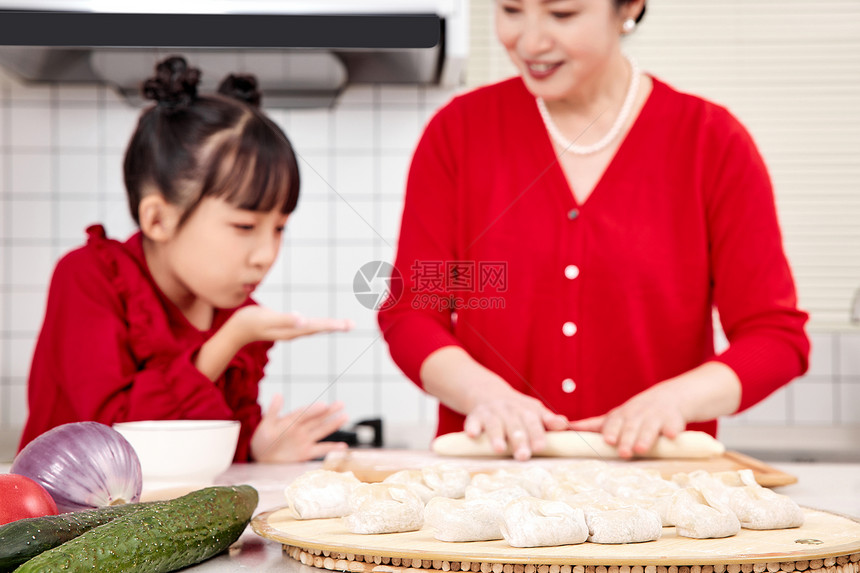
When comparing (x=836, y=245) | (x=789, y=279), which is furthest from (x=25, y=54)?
(x=836, y=245)

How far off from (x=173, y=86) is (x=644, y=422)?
806mm

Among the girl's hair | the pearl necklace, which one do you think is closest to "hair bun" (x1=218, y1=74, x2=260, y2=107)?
the girl's hair

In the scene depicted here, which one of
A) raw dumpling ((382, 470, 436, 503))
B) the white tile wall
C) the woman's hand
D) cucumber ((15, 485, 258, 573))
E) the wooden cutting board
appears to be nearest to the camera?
cucumber ((15, 485, 258, 573))

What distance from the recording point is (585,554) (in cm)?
52

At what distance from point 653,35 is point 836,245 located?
2.51 ft

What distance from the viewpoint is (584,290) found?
1.27 metres

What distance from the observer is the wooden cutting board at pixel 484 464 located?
922mm

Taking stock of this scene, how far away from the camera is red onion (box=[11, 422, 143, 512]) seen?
626mm

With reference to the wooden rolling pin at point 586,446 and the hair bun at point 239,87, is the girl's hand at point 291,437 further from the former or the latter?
the hair bun at point 239,87

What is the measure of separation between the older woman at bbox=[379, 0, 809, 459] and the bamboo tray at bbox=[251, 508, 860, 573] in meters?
0.57

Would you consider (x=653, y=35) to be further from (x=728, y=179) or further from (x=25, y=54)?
(x=25, y=54)

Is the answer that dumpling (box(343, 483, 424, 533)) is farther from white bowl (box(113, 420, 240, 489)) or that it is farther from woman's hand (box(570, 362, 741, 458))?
woman's hand (box(570, 362, 741, 458))

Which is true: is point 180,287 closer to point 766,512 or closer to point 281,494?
point 281,494

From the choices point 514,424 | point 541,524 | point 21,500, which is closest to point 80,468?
point 21,500
